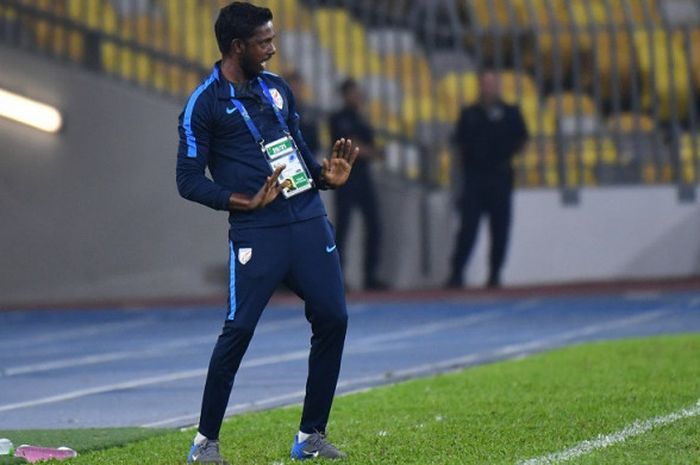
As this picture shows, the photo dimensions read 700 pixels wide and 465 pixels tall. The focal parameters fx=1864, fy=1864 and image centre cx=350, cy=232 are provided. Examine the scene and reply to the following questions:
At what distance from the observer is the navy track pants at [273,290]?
26.4 feet

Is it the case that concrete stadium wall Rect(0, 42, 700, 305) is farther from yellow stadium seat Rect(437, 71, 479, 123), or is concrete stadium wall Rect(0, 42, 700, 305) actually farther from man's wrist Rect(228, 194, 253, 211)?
man's wrist Rect(228, 194, 253, 211)

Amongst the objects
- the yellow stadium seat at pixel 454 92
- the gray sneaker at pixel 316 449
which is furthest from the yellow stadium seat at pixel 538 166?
the gray sneaker at pixel 316 449

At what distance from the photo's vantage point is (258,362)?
14.1 meters

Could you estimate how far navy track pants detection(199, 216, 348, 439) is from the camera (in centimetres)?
805

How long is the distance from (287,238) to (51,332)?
10.3 m

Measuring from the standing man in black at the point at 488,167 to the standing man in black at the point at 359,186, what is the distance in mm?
986

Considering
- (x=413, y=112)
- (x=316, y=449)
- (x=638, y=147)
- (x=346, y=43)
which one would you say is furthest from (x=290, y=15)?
(x=316, y=449)

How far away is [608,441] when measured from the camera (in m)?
8.38

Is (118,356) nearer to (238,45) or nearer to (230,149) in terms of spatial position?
(230,149)

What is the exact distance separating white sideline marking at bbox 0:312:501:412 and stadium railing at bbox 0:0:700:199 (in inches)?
183

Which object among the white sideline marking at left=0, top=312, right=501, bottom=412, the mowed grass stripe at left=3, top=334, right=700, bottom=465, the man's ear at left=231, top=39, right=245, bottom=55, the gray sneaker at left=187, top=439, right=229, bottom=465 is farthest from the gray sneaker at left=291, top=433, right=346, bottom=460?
the white sideline marking at left=0, top=312, right=501, bottom=412

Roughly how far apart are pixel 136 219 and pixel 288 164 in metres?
15.3

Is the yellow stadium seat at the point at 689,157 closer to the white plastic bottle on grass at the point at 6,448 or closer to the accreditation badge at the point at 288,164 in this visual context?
the accreditation badge at the point at 288,164

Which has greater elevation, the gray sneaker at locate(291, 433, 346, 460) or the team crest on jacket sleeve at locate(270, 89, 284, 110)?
the team crest on jacket sleeve at locate(270, 89, 284, 110)
